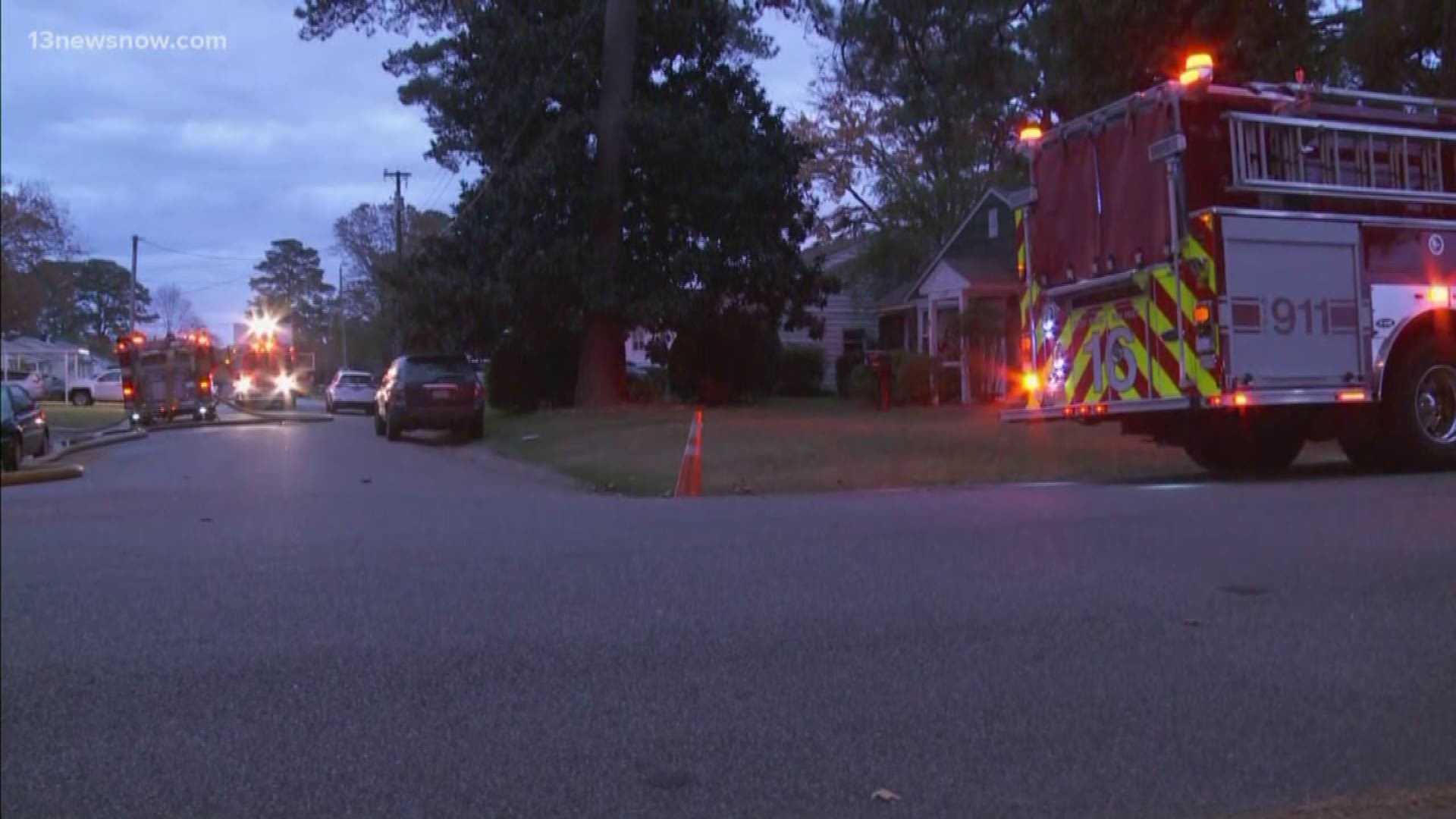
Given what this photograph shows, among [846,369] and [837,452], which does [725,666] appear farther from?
[846,369]

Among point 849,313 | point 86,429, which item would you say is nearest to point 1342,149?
point 86,429

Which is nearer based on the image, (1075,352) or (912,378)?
(1075,352)

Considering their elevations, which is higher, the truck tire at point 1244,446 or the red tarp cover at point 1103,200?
the red tarp cover at point 1103,200

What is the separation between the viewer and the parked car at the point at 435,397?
23109 mm

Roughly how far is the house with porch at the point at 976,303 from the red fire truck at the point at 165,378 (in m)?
15.6

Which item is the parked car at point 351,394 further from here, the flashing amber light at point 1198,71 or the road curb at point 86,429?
the flashing amber light at point 1198,71

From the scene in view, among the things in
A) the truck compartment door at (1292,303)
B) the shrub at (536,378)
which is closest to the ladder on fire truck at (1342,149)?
the truck compartment door at (1292,303)

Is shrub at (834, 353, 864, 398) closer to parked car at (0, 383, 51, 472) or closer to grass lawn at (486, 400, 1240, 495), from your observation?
grass lawn at (486, 400, 1240, 495)

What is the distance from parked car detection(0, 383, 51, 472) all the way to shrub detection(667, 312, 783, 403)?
1388cm

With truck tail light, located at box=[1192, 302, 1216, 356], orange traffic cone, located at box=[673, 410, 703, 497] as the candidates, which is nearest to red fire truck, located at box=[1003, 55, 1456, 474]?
truck tail light, located at box=[1192, 302, 1216, 356]

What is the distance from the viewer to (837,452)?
16500mm

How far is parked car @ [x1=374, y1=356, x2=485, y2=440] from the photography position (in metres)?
23.1

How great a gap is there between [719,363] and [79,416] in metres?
15.3

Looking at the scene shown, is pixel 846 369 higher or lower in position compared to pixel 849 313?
lower
